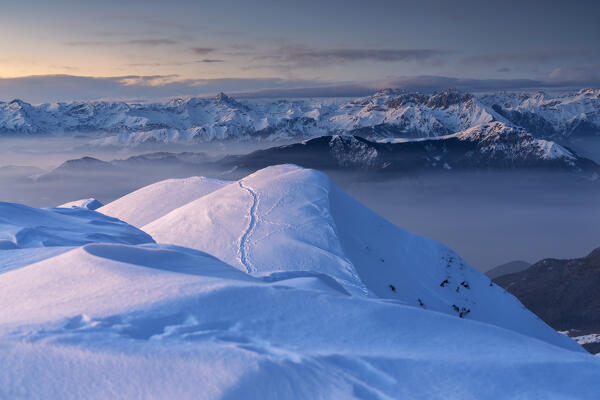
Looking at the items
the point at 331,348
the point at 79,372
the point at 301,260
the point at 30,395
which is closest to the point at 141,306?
the point at 79,372

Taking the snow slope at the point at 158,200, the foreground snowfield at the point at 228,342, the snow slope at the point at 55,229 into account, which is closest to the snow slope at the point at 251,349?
the foreground snowfield at the point at 228,342

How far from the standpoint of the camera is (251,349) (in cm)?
761

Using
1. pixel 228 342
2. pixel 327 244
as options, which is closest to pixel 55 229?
pixel 327 244

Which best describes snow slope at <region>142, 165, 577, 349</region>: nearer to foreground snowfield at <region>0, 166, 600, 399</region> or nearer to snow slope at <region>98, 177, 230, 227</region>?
snow slope at <region>98, 177, 230, 227</region>

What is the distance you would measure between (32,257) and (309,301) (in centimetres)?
1045

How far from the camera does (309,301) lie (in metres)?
9.75

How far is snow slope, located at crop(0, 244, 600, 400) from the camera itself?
22.3 ft

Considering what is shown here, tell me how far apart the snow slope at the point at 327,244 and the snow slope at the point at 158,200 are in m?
8.87

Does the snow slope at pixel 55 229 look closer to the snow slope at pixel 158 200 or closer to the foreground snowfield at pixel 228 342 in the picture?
the foreground snowfield at pixel 228 342

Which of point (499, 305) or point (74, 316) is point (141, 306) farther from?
point (499, 305)

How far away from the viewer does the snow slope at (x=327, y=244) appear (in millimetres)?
32438

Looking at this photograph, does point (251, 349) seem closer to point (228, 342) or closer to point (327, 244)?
point (228, 342)

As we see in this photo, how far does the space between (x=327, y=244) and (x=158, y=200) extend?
97.6 feet

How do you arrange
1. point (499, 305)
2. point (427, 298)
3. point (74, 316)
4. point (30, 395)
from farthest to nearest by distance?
point (499, 305)
point (427, 298)
point (74, 316)
point (30, 395)
